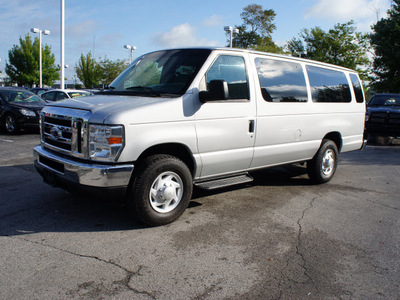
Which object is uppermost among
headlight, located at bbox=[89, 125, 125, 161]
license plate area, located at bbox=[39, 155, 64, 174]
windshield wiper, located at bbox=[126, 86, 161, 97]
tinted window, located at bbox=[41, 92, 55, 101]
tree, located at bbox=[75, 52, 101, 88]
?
tree, located at bbox=[75, 52, 101, 88]

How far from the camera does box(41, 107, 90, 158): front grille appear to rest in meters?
3.92

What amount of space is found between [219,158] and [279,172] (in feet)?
11.0

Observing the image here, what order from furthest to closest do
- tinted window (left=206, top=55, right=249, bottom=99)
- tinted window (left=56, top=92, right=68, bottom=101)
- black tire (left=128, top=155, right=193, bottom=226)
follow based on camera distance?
1. tinted window (left=56, top=92, right=68, bottom=101)
2. tinted window (left=206, top=55, right=249, bottom=99)
3. black tire (left=128, top=155, right=193, bottom=226)

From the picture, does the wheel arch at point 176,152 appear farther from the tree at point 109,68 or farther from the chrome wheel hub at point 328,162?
the tree at point 109,68

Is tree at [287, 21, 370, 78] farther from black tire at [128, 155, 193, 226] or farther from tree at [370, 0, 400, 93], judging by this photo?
black tire at [128, 155, 193, 226]

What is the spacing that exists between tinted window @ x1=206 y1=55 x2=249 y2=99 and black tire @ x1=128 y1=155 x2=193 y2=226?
122 centimetres

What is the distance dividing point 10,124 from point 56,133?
9278 mm

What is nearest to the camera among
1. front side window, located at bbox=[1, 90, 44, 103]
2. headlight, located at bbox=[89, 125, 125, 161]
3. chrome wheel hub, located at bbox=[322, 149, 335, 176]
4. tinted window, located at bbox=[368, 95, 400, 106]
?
headlight, located at bbox=[89, 125, 125, 161]

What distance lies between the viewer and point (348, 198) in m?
5.87

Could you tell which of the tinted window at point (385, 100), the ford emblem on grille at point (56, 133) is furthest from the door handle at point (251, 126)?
the tinted window at point (385, 100)

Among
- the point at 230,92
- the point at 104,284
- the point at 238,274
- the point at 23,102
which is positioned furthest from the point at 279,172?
the point at 23,102

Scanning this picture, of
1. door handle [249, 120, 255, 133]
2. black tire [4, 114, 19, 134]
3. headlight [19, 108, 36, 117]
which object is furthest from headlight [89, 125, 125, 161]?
black tire [4, 114, 19, 134]

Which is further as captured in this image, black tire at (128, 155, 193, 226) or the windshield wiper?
the windshield wiper

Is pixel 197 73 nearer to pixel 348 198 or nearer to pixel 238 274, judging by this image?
pixel 238 274
